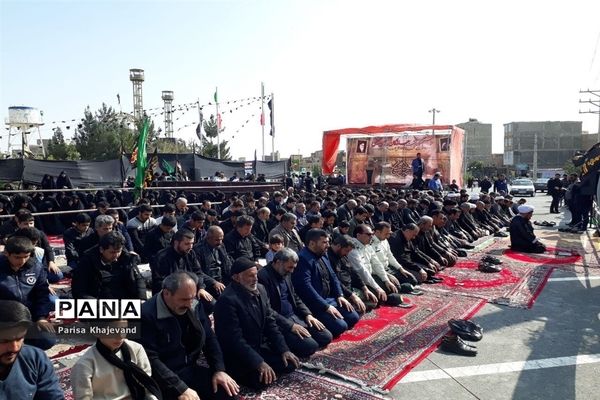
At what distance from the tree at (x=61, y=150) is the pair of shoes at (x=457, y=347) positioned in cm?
3290

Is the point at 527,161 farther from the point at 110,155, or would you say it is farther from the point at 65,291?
the point at 65,291

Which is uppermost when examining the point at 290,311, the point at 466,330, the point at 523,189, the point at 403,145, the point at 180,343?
the point at 403,145

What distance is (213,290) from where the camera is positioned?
5.75m

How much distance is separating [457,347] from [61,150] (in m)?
34.7

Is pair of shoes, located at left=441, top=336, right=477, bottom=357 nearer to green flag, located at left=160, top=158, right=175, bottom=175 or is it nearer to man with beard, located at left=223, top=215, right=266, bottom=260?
man with beard, located at left=223, top=215, right=266, bottom=260

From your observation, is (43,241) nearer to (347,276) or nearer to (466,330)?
(347,276)

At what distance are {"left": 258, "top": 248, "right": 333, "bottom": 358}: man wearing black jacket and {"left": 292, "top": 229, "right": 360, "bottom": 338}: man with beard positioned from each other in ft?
0.74

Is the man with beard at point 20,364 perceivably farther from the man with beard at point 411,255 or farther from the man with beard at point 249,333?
the man with beard at point 411,255

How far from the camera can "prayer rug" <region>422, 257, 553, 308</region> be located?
6.78 m

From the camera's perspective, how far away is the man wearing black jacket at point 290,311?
4.55 m

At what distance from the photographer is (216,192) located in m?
14.0

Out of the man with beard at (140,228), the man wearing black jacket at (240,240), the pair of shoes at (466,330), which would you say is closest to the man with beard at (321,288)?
the pair of shoes at (466,330)

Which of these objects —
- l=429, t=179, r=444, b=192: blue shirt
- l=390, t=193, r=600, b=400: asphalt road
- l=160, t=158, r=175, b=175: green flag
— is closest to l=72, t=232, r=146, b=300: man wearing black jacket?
l=390, t=193, r=600, b=400: asphalt road

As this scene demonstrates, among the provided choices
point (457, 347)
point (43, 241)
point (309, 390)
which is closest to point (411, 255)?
point (457, 347)
